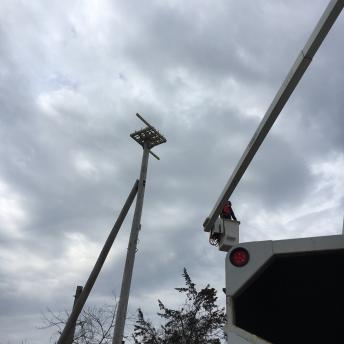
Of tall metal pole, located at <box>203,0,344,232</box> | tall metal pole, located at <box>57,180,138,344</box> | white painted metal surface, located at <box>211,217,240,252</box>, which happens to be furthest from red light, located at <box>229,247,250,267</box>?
tall metal pole, located at <box>57,180,138,344</box>

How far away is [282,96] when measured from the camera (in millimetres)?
4402

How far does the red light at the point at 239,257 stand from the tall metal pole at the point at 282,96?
1.80 metres

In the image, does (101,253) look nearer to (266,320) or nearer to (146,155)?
(146,155)

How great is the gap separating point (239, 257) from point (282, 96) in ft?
7.22

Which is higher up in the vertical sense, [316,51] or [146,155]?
[146,155]

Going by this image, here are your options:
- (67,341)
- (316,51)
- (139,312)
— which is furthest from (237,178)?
(139,312)

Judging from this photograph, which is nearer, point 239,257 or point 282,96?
point 239,257

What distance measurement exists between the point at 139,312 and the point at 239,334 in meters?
21.5

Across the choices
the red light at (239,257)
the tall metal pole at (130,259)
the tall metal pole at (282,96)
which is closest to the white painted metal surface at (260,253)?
the red light at (239,257)

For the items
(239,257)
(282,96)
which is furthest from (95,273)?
(239,257)

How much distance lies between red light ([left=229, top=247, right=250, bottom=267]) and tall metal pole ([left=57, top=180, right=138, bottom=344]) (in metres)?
8.83

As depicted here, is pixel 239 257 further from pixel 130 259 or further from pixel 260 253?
pixel 130 259

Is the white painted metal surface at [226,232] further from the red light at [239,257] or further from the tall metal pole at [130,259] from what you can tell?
the tall metal pole at [130,259]

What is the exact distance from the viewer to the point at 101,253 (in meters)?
11.8
